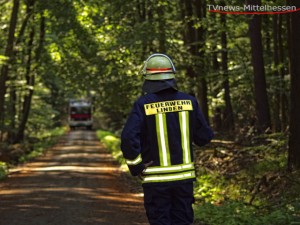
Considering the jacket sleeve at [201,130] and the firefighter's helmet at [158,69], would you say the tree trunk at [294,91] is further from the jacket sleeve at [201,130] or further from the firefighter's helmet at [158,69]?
the firefighter's helmet at [158,69]

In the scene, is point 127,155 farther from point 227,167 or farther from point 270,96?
point 270,96

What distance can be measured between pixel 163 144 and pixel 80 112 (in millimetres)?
58069

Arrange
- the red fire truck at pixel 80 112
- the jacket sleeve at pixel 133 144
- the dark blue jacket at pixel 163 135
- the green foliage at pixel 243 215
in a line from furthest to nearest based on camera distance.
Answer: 1. the red fire truck at pixel 80 112
2. the green foliage at pixel 243 215
3. the dark blue jacket at pixel 163 135
4. the jacket sleeve at pixel 133 144

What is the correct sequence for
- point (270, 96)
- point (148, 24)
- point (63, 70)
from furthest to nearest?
point (63, 70), point (270, 96), point (148, 24)

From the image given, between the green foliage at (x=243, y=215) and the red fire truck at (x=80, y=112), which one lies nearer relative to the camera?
the green foliage at (x=243, y=215)

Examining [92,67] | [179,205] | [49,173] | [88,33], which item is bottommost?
[49,173]

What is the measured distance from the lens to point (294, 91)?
9719 millimetres

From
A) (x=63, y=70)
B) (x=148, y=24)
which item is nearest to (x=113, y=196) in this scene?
(x=148, y=24)

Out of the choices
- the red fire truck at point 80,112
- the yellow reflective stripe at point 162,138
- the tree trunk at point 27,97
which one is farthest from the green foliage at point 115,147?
the red fire truck at point 80,112

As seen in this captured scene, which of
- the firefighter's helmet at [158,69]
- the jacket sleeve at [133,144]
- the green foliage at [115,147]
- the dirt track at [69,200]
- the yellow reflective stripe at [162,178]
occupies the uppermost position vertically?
the firefighter's helmet at [158,69]

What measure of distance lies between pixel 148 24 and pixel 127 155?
42.8 ft

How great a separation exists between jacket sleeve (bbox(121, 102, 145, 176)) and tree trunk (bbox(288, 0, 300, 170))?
563 cm

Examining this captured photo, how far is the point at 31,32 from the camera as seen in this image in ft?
92.6

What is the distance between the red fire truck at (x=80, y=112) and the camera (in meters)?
61.9
